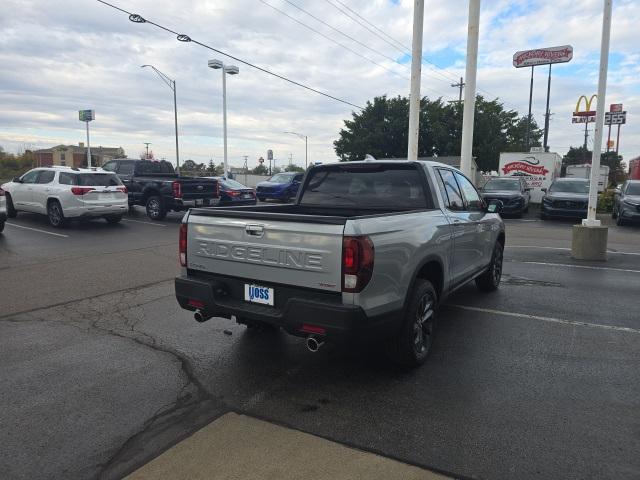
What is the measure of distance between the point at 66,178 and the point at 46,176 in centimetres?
99

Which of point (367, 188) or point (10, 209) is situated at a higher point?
point (367, 188)

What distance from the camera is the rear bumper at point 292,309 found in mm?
3504

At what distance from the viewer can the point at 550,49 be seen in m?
41.1

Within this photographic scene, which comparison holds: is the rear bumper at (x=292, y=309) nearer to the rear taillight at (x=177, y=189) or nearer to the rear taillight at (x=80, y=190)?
the rear taillight at (x=80, y=190)

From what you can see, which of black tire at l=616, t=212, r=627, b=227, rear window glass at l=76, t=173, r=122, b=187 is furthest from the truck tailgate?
black tire at l=616, t=212, r=627, b=227

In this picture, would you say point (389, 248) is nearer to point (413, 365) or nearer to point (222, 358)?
point (413, 365)

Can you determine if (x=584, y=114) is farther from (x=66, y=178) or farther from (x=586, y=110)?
(x=66, y=178)

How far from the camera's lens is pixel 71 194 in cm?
1349

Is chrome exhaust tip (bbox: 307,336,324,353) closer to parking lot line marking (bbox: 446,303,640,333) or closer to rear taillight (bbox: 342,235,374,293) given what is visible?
rear taillight (bbox: 342,235,374,293)

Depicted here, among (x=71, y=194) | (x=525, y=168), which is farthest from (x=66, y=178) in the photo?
(x=525, y=168)

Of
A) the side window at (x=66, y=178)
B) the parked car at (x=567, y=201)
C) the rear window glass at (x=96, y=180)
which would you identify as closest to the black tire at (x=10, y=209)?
the side window at (x=66, y=178)

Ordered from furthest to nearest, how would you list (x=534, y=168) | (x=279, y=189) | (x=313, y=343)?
(x=534, y=168), (x=279, y=189), (x=313, y=343)

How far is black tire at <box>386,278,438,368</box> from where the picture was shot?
4.06 m

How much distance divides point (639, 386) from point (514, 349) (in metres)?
1.11
